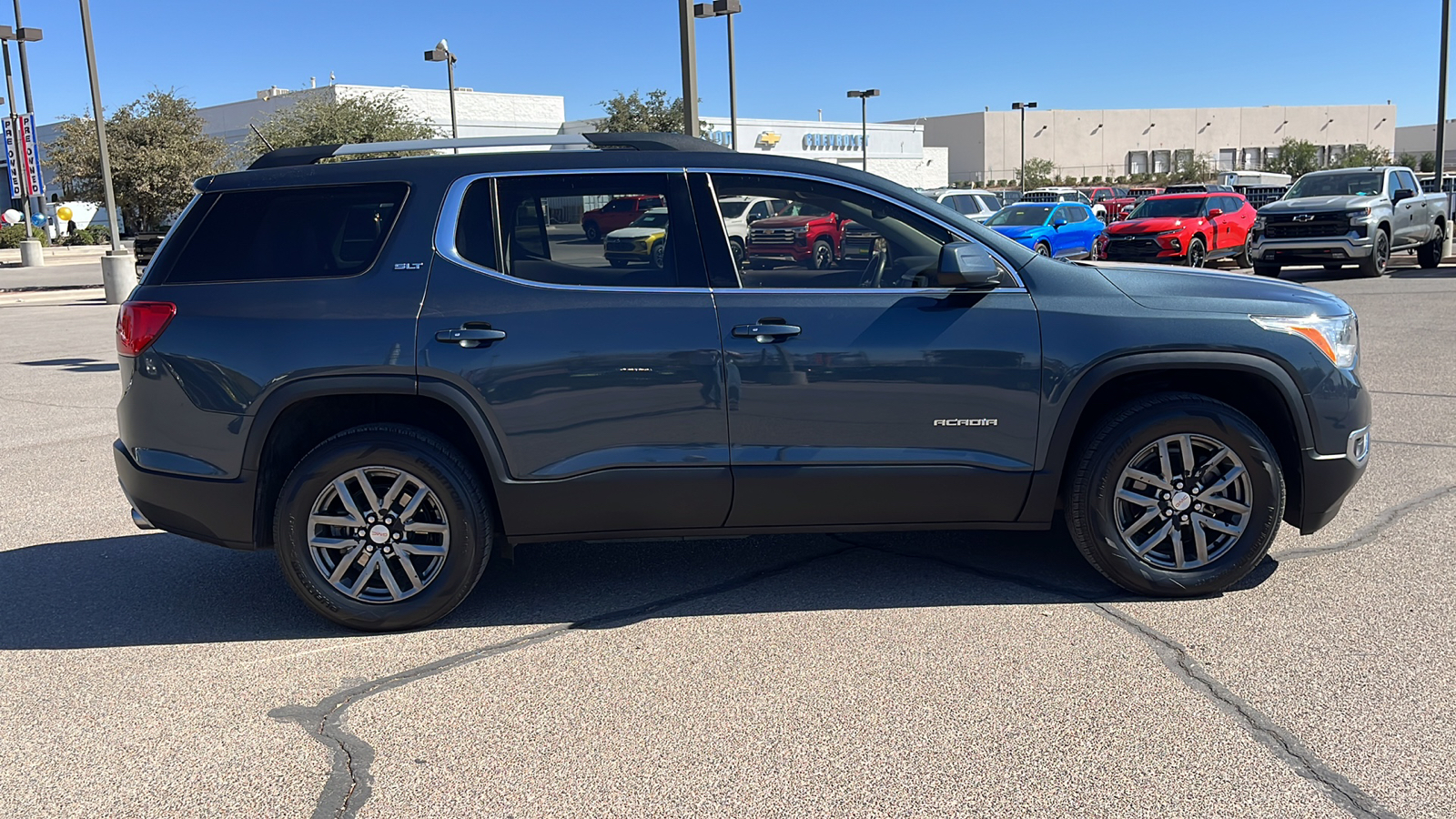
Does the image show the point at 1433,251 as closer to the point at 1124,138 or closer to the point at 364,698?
the point at 364,698

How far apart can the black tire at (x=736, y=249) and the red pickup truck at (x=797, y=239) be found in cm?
3

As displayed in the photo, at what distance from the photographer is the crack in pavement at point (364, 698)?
10.9 ft

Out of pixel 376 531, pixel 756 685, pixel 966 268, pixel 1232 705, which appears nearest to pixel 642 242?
pixel 966 268

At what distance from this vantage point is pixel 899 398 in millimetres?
4461

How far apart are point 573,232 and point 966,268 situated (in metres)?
1.52

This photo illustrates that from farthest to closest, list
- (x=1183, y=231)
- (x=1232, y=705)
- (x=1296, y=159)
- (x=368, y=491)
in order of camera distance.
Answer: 1. (x=1296, y=159)
2. (x=1183, y=231)
3. (x=368, y=491)
4. (x=1232, y=705)

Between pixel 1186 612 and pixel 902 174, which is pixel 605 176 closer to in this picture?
pixel 1186 612

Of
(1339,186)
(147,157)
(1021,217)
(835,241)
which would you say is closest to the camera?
(835,241)

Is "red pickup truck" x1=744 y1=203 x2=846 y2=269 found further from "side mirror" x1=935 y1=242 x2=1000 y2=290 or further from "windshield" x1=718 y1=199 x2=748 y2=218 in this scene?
"side mirror" x1=935 y1=242 x2=1000 y2=290

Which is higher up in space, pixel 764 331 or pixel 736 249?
pixel 736 249

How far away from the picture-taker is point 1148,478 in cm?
459

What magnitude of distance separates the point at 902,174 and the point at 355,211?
68477 millimetres

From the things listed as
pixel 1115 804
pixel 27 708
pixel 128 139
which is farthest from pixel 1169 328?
pixel 128 139

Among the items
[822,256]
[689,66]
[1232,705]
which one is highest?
[689,66]
